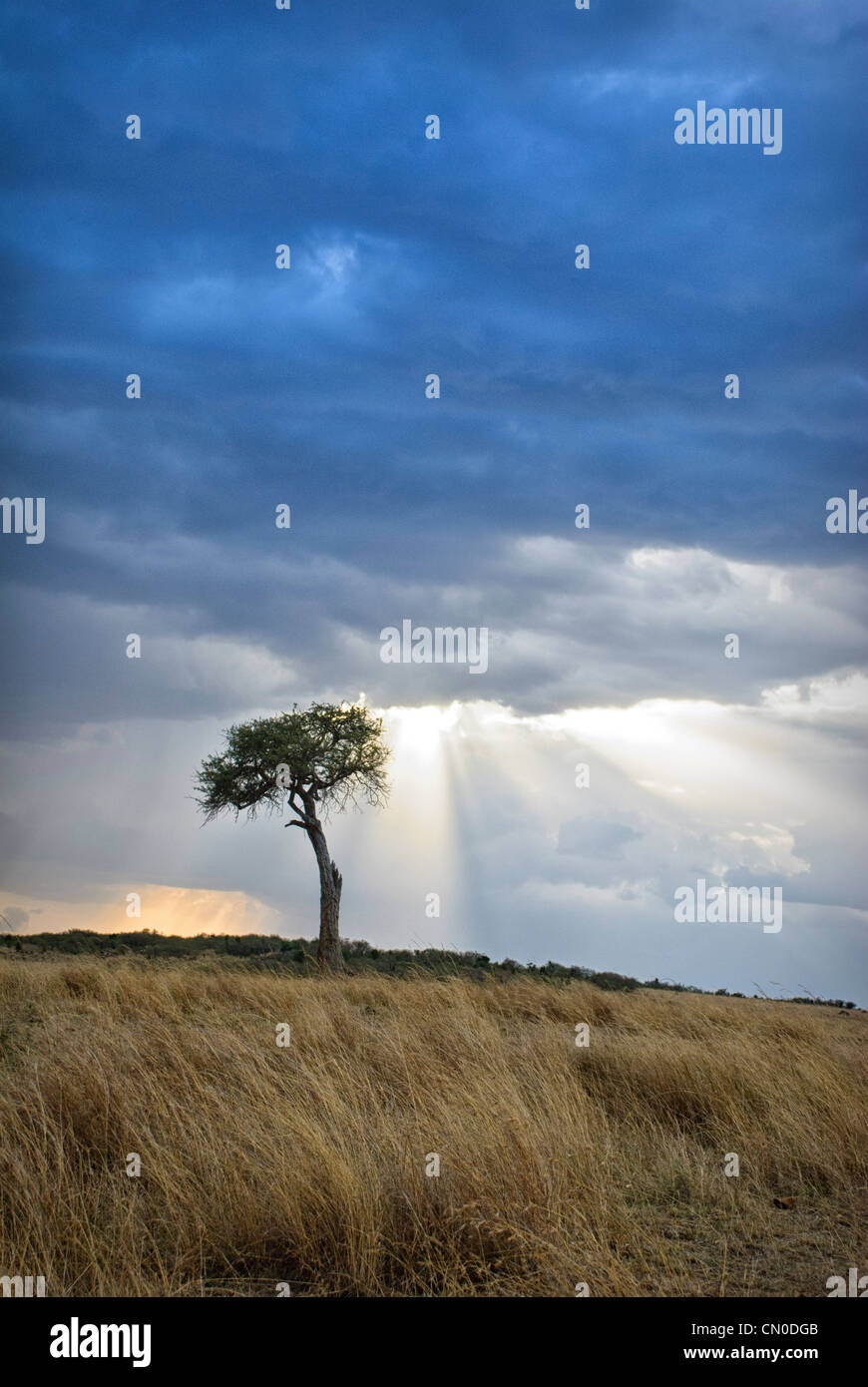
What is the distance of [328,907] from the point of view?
25.7 meters

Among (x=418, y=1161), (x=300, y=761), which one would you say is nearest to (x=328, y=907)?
(x=300, y=761)

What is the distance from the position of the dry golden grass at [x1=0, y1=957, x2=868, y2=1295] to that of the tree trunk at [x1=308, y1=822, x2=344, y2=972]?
14.4m

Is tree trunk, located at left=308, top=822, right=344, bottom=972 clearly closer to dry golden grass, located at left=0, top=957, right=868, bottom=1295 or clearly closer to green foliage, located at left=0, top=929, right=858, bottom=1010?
green foliage, located at left=0, top=929, right=858, bottom=1010

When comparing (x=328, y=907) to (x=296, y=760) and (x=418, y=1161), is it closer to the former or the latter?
(x=296, y=760)

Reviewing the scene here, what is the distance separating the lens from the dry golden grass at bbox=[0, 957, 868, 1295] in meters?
5.10

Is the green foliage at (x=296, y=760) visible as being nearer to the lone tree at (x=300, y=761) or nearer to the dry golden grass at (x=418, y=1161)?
the lone tree at (x=300, y=761)

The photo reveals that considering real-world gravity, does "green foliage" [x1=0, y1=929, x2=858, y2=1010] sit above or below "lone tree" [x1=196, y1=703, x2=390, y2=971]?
below

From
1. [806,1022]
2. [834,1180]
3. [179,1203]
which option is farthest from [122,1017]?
[806,1022]

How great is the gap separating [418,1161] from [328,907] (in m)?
20.4

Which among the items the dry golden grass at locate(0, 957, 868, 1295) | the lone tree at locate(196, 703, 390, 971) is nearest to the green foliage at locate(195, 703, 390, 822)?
the lone tree at locate(196, 703, 390, 971)

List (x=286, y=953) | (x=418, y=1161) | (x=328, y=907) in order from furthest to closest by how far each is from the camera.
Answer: (x=286, y=953) → (x=328, y=907) → (x=418, y=1161)
